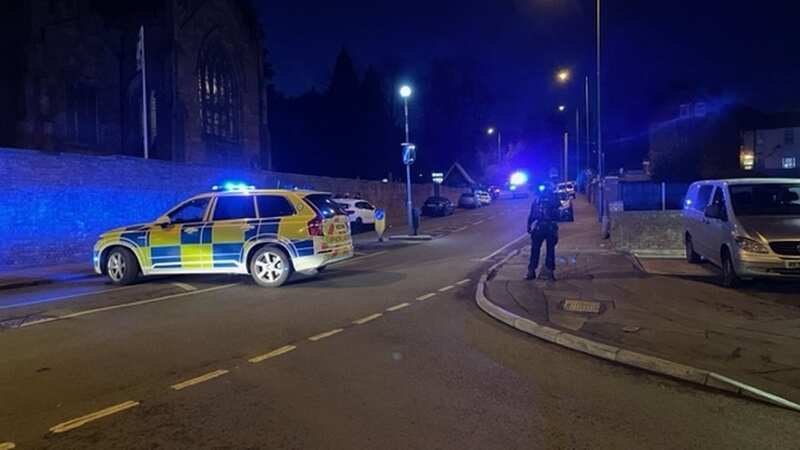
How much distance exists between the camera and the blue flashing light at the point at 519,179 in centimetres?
8236

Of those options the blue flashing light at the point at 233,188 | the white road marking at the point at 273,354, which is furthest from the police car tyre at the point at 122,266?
the white road marking at the point at 273,354

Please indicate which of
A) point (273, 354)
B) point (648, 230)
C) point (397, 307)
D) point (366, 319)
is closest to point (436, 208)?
point (648, 230)

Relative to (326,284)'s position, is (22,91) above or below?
above

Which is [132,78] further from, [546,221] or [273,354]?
[273,354]

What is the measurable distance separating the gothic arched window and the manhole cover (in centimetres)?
2839

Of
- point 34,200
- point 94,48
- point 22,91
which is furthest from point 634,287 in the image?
point 94,48

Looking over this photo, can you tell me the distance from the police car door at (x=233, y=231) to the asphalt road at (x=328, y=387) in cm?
207

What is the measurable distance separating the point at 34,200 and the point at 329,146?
46010mm

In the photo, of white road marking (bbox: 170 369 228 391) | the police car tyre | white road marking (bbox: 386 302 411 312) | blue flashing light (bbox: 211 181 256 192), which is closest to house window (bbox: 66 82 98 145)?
blue flashing light (bbox: 211 181 256 192)

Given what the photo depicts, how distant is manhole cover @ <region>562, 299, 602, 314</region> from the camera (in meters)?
8.35

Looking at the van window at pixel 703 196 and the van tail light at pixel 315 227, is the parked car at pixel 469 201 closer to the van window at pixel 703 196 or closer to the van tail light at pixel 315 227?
the van window at pixel 703 196

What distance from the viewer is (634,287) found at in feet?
32.6

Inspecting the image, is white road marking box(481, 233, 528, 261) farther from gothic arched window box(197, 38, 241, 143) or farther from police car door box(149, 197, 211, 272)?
gothic arched window box(197, 38, 241, 143)

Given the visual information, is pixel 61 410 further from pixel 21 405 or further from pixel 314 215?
pixel 314 215
